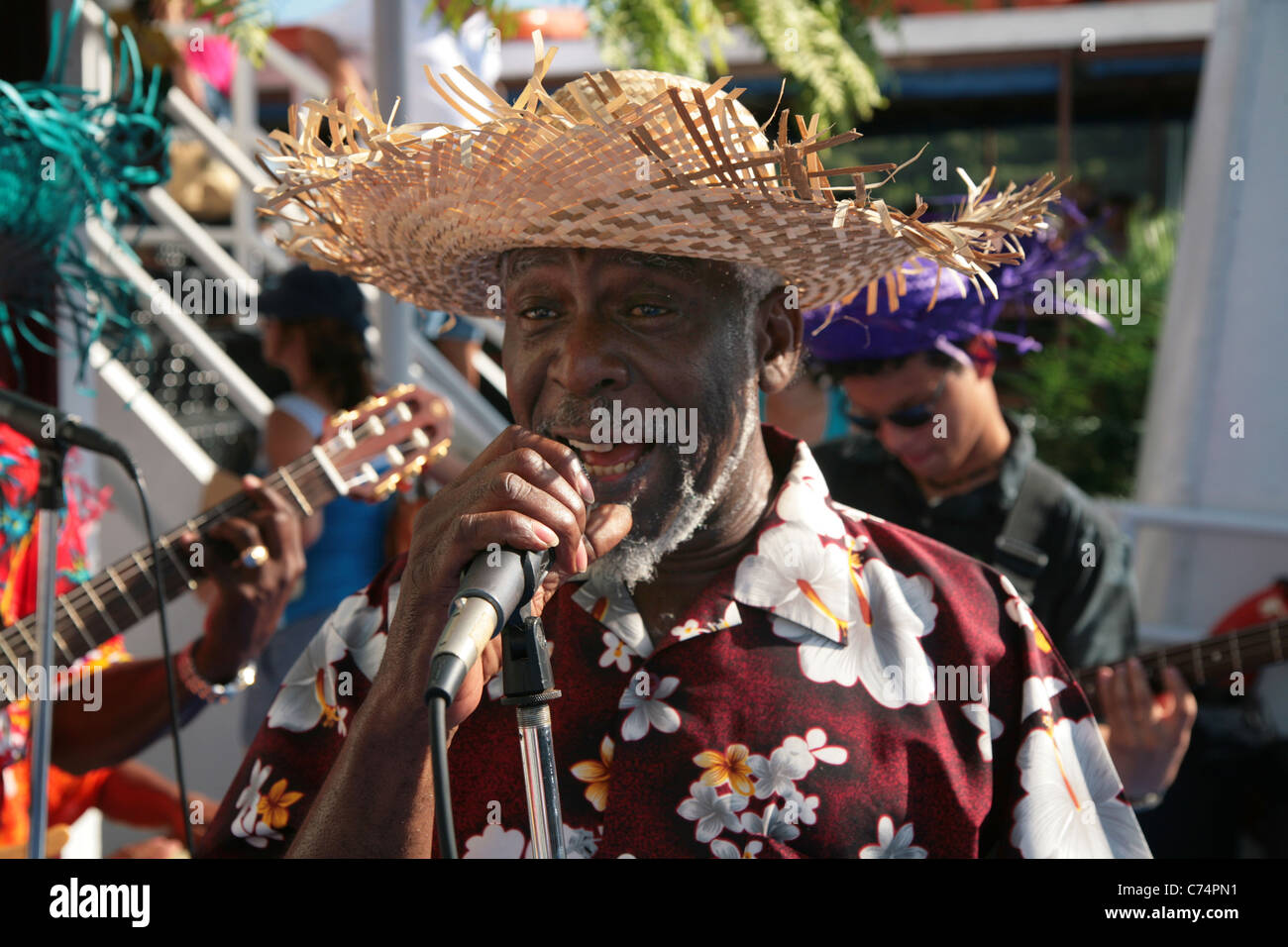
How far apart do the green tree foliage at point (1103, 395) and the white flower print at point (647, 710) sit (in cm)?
652

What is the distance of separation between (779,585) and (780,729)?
199mm

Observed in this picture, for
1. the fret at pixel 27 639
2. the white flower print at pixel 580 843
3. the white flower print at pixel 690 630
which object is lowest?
the white flower print at pixel 580 843

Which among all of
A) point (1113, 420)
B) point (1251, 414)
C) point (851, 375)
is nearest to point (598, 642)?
point (851, 375)

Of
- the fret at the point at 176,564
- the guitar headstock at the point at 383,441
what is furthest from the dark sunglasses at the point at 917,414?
the fret at the point at 176,564

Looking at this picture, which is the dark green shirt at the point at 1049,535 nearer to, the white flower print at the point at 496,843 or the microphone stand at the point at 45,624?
the white flower print at the point at 496,843

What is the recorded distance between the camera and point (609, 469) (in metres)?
1.52

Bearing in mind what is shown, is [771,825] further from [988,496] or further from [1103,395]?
[1103,395]

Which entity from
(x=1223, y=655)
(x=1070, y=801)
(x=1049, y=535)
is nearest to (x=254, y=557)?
(x=1070, y=801)

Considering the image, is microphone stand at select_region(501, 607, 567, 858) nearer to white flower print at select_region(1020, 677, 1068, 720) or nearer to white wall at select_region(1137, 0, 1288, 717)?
white flower print at select_region(1020, 677, 1068, 720)

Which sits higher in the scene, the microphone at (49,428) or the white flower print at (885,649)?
the microphone at (49,428)

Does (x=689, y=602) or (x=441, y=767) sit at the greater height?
(x=689, y=602)

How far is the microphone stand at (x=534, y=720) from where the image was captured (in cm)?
108

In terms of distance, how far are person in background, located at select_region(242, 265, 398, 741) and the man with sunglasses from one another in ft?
4.60
